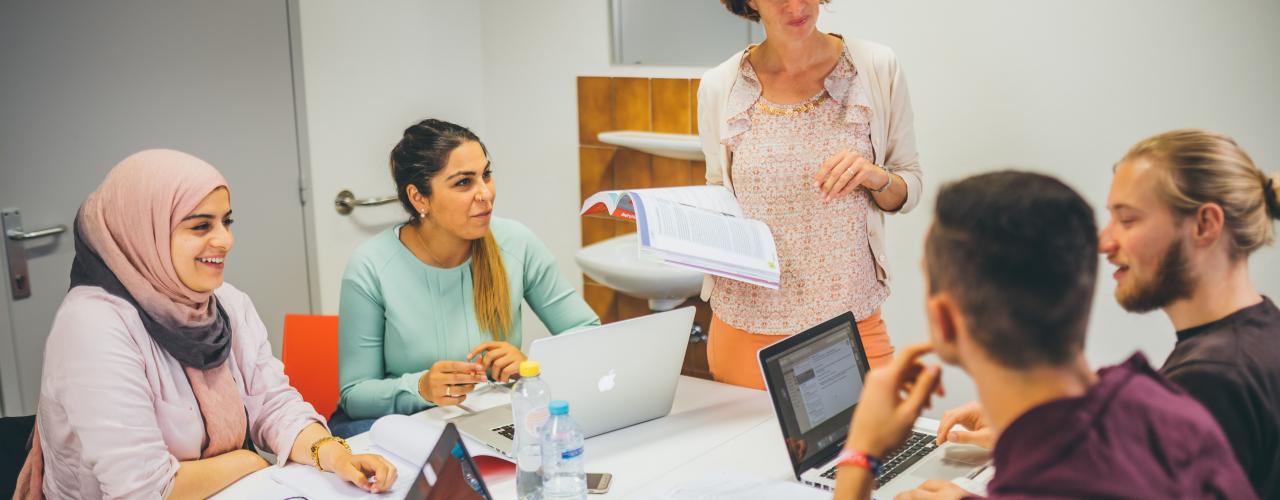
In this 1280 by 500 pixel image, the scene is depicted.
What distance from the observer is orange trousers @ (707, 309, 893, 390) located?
216cm

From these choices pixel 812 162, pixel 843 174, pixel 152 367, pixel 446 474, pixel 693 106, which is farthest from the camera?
pixel 693 106

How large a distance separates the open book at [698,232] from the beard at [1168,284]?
0.72 metres

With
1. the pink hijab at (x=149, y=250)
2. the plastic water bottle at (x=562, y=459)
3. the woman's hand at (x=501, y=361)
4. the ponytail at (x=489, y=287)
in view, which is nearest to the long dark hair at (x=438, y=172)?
the ponytail at (x=489, y=287)

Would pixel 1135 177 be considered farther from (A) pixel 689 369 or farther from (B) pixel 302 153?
(B) pixel 302 153

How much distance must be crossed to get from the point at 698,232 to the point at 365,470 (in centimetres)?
73

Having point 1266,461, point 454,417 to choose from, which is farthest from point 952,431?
point 454,417

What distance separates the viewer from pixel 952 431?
5.97 feet

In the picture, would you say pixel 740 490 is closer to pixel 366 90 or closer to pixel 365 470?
pixel 365 470

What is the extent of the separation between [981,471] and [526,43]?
95.0 inches

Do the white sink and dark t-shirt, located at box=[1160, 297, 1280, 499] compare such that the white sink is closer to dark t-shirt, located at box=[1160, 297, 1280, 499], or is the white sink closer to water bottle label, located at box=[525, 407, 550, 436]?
water bottle label, located at box=[525, 407, 550, 436]

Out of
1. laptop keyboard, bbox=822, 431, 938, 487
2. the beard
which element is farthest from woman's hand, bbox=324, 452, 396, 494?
the beard

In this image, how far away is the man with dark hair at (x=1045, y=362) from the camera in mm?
936

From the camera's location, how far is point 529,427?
1.65 meters

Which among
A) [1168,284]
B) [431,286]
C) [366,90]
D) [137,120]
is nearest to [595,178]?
[366,90]
